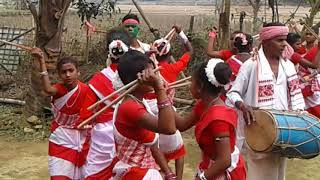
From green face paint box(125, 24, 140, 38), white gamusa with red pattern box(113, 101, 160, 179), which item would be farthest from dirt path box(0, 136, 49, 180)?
white gamusa with red pattern box(113, 101, 160, 179)

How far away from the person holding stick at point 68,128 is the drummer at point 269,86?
128cm

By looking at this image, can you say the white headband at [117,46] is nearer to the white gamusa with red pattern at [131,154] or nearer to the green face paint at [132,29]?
the green face paint at [132,29]

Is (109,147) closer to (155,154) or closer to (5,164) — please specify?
(155,154)

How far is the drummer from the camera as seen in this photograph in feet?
14.9

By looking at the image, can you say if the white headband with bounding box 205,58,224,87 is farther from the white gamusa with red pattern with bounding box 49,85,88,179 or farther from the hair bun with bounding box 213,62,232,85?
the white gamusa with red pattern with bounding box 49,85,88,179

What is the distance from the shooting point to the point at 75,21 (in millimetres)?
15406

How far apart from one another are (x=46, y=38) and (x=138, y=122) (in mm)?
5298

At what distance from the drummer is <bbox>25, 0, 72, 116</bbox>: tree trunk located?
163 inches

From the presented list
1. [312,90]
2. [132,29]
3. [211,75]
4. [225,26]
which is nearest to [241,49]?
[132,29]

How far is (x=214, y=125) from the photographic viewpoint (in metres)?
3.30

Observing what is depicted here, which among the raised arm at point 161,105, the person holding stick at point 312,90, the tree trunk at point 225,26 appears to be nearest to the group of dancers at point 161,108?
the raised arm at point 161,105

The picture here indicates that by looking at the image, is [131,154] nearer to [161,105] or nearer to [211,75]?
[161,105]

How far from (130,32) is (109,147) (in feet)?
4.04

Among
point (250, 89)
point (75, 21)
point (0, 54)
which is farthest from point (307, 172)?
point (75, 21)
